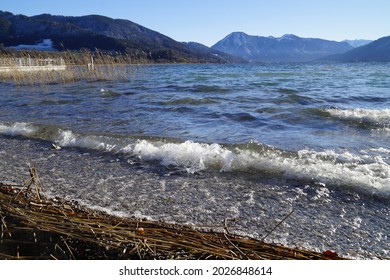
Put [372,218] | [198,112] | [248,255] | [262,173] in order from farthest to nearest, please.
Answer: [198,112], [262,173], [372,218], [248,255]

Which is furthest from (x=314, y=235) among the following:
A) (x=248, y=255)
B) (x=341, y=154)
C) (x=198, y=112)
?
(x=198, y=112)

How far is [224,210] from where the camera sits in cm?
375

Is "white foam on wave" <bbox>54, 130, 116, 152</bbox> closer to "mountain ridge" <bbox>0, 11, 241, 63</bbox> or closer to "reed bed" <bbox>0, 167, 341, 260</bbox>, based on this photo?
"reed bed" <bbox>0, 167, 341, 260</bbox>

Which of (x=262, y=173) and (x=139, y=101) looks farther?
(x=139, y=101)

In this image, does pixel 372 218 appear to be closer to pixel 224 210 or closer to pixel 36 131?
pixel 224 210

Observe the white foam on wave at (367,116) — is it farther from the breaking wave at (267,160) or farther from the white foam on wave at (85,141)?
the white foam on wave at (85,141)

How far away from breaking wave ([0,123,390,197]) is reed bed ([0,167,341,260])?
2.57 meters

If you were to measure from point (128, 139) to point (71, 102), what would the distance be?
26.6 feet

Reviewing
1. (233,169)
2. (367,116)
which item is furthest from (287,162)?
(367,116)

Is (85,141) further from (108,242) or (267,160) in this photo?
(108,242)

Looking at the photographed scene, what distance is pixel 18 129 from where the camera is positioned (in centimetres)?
819

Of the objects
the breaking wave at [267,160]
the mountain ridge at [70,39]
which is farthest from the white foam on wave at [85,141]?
the mountain ridge at [70,39]

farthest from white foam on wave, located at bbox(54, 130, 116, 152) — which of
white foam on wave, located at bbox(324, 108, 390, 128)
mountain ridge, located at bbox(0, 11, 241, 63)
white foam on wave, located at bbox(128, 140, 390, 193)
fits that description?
mountain ridge, located at bbox(0, 11, 241, 63)

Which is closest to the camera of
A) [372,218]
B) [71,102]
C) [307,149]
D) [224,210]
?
[372,218]
